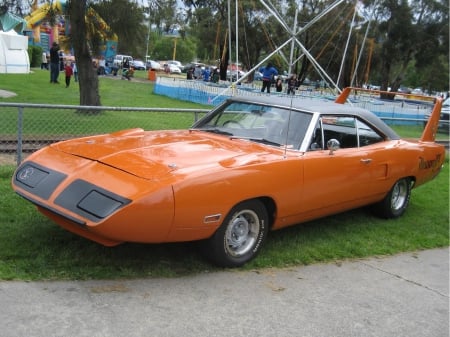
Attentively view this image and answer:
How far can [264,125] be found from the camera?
212 inches

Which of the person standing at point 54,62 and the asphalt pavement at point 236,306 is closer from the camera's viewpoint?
the asphalt pavement at point 236,306

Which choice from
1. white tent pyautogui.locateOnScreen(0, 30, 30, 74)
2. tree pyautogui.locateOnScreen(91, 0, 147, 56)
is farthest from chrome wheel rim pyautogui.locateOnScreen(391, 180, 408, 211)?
white tent pyautogui.locateOnScreen(0, 30, 30, 74)

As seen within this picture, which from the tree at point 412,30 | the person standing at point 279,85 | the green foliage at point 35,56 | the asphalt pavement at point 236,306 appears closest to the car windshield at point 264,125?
the asphalt pavement at point 236,306

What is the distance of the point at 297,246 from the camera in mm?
5234

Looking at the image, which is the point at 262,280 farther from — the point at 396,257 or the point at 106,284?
the point at 396,257

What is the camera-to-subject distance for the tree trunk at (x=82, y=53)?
1243 centimetres

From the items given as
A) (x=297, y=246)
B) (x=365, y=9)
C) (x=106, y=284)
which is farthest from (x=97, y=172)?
(x=365, y=9)

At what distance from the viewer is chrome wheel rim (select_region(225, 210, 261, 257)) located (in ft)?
14.5

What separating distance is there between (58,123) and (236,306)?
602 centimetres

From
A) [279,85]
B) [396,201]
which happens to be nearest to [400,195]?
[396,201]

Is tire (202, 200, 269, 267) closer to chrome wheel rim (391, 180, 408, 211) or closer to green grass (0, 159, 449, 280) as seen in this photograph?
green grass (0, 159, 449, 280)

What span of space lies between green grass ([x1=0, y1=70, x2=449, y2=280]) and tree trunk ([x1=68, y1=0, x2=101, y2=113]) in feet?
21.7

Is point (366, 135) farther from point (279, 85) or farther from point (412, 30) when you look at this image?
point (412, 30)

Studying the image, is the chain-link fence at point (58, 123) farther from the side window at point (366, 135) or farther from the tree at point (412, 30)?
the tree at point (412, 30)
